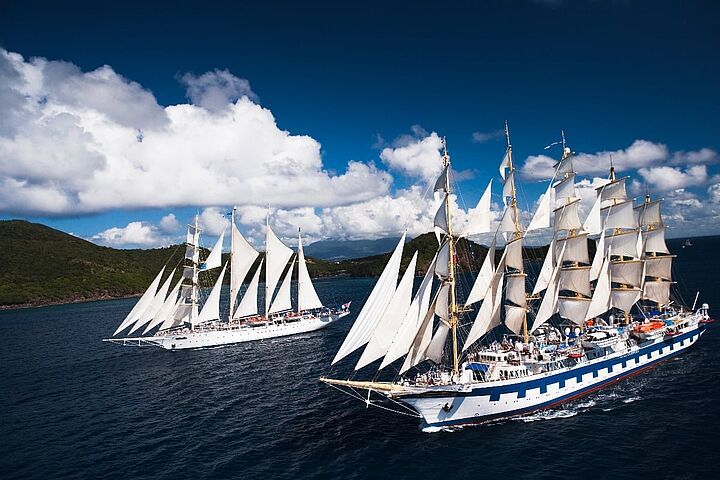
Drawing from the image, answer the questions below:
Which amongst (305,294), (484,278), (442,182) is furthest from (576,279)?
(305,294)

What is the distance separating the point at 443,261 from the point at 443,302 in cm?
364

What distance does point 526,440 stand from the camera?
102 ft

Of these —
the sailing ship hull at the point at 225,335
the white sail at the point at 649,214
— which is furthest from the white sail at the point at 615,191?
the sailing ship hull at the point at 225,335

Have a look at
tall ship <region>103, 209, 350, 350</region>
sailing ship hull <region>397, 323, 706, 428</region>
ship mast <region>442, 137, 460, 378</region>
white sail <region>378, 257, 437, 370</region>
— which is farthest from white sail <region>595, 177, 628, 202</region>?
tall ship <region>103, 209, 350, 350</region>

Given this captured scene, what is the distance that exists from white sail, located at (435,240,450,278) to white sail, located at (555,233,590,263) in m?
19.3

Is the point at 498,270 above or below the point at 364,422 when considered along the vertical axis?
above

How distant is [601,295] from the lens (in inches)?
1970

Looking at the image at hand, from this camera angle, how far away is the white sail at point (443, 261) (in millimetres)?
34375

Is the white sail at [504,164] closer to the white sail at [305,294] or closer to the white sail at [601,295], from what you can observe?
the white sail at [601,295]

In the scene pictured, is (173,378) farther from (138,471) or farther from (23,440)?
(138,471)

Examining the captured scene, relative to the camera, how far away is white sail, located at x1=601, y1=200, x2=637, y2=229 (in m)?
51.2

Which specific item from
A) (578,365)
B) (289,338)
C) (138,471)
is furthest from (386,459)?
(289,338)

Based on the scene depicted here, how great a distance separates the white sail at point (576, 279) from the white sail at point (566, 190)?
806 cm

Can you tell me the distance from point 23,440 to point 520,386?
43.8m
